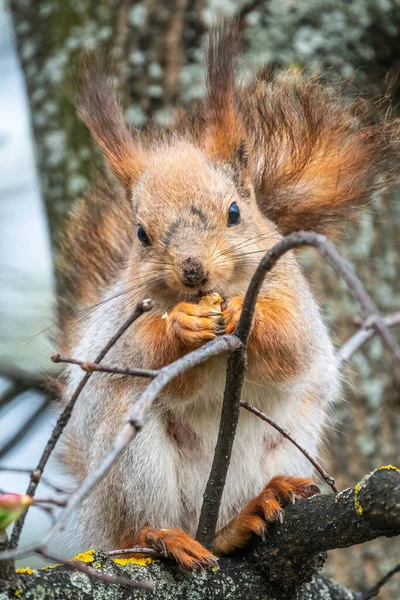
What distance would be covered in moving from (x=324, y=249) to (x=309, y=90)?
135 cm

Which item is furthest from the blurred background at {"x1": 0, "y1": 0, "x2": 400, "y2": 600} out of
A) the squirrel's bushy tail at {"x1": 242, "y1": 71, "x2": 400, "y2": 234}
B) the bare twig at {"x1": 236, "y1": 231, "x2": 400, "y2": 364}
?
the bare twig at {"x1": 236, "y1": 231, "x2": 400, "y2": 364}

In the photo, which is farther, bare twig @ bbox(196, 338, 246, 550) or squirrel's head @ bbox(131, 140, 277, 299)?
squirrel's head @ bbox(131, 140, 277, 299)

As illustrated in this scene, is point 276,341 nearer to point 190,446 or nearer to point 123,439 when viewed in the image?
point 190,446

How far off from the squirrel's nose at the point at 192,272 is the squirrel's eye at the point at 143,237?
229 millimetres

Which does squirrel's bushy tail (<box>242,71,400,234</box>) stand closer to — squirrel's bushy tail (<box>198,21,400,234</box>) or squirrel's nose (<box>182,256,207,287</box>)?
squirrel's bushy tail (<box>198,21,400,234</box>)

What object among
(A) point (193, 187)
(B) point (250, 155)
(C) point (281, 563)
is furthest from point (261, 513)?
(B) point (250, 155)

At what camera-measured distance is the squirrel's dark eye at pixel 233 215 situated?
70.9 inches

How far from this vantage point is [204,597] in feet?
4.90

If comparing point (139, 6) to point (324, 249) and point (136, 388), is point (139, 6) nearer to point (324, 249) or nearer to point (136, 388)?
point (136, 388)

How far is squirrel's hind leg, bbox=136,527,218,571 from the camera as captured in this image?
1.51 meters

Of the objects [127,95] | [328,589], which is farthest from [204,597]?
[127,95]

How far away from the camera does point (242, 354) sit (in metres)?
1.28

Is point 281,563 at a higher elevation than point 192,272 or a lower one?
lower

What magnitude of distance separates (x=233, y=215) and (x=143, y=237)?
201 mm
